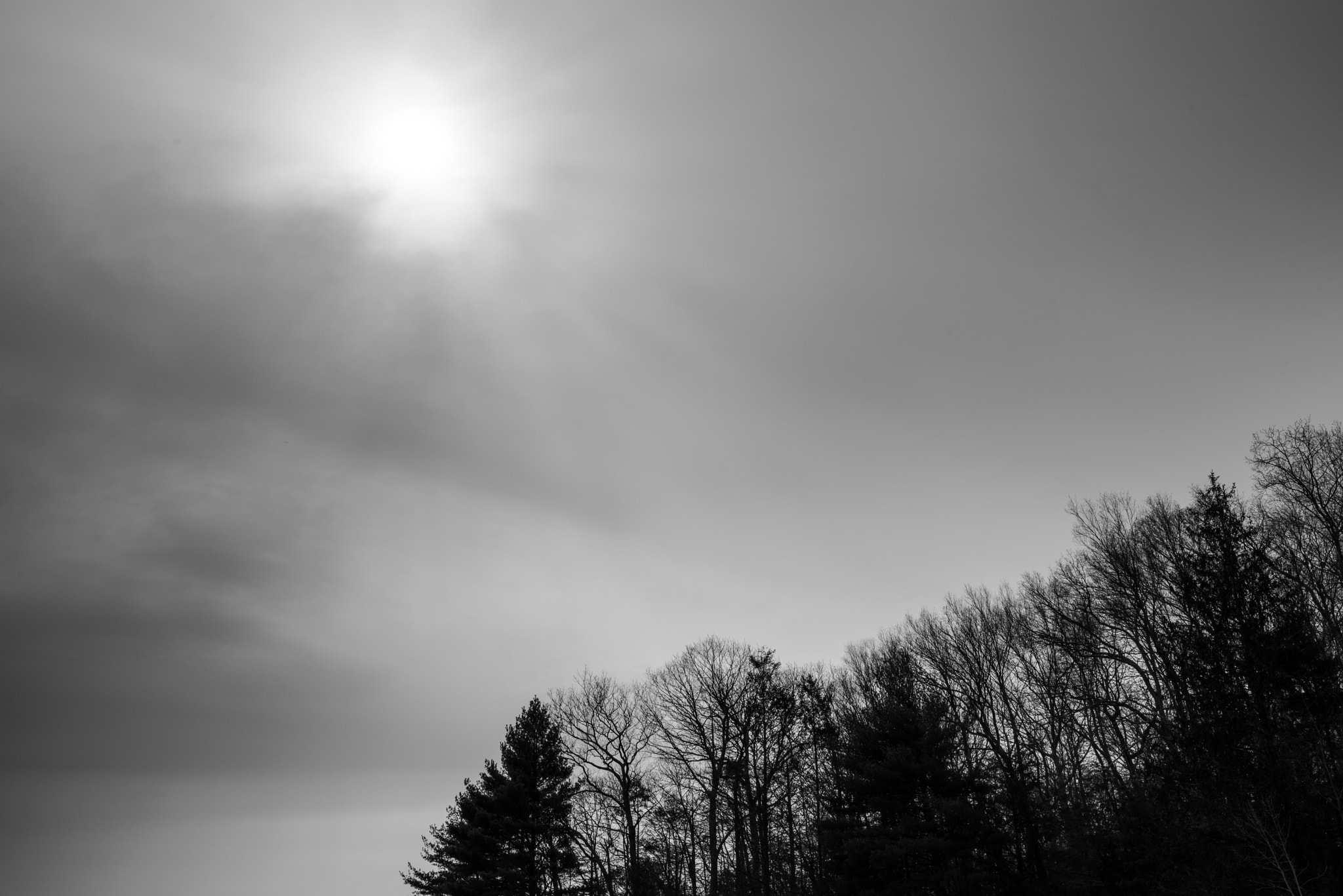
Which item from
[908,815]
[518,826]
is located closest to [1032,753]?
[908,815]

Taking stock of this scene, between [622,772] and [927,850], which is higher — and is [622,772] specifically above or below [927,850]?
above

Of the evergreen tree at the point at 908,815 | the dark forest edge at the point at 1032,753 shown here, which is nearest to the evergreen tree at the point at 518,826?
the dark forest edge at the point at 1032,753

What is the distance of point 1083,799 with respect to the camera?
37.4 meters

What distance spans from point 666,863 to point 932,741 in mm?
32306

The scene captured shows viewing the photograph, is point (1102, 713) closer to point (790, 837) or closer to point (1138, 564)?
point (1138, 564)

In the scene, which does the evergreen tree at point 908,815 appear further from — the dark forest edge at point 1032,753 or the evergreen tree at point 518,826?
the evergreen tree at point 518,826

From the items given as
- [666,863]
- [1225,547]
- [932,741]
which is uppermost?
[1225,547]

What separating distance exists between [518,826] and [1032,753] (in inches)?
1160

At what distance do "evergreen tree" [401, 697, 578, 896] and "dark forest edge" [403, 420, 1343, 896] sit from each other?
15 centimetres

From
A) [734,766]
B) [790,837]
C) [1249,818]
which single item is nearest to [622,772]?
[734,766]

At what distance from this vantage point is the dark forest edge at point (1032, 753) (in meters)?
28.1

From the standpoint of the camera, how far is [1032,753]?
4325 cm

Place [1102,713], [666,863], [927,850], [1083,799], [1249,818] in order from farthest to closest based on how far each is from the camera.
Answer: [666,863] → [1102,713] → [1083,799] → [927,850] → [1249,818]

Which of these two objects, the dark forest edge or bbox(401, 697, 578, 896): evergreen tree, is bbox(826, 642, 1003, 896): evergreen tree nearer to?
the dark forest edge
